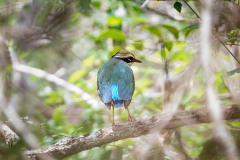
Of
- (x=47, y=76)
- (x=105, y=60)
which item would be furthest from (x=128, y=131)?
(x=47, y=76)

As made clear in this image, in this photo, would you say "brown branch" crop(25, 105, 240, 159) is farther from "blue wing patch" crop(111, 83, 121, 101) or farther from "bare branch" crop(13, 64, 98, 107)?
"bare branch" crop(13, 64, 98, 107)

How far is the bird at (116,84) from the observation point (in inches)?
191

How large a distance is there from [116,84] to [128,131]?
61 cm

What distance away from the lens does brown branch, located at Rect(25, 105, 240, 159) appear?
4406mm

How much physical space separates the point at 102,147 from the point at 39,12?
7.20 ft

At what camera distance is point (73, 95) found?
7723 mm

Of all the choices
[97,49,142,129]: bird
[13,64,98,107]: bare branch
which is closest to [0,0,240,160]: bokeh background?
[13,64,98,107]: bare branch

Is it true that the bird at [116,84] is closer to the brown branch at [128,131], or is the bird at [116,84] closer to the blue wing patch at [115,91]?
the blue wing patch at [115,91]

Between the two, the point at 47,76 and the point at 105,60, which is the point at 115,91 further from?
the point at 47,76

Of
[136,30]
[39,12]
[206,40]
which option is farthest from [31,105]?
[206,40]

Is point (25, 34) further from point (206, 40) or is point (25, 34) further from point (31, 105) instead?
point (206, 40)

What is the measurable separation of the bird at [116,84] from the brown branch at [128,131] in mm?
141

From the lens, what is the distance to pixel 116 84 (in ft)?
16.5

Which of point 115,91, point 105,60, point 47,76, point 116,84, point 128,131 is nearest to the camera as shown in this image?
point 128,131
